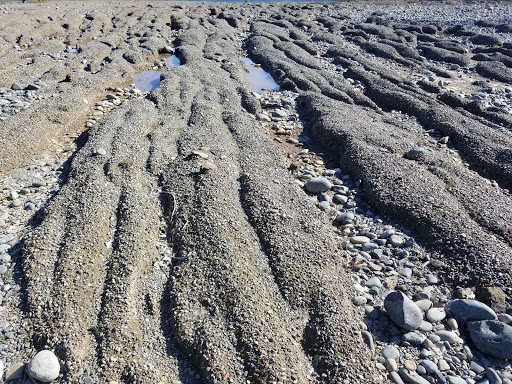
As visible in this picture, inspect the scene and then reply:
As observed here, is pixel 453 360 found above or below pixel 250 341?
below

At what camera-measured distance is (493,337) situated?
626cm

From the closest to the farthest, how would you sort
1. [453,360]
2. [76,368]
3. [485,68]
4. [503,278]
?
[76,368]
[453,360]
[503,278]
[485,68]

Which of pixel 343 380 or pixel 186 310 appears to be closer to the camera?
pixel 343 380

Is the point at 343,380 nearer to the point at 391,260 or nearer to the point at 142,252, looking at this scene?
the point at 391,260

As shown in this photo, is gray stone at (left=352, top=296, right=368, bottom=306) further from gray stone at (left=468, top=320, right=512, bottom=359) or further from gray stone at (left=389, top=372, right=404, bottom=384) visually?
gray stone at (left=468, top=320, right=512, bottom=359)

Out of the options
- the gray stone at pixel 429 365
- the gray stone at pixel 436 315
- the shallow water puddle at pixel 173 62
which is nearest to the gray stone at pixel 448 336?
the gray stone at pixel 436 315

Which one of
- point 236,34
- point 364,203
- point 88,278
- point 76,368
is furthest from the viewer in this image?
point 236,34

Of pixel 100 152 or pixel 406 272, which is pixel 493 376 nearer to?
pixel 406 272

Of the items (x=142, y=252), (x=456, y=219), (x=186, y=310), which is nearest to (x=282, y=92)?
(x=456, y=219)

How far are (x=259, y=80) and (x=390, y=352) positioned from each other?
16.2 meters

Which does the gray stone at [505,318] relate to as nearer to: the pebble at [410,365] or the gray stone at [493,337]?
the gray stone at [493,337]

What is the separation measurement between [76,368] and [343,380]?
4094mm

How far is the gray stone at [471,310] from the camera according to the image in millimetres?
6699

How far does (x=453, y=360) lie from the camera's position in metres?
6.11
